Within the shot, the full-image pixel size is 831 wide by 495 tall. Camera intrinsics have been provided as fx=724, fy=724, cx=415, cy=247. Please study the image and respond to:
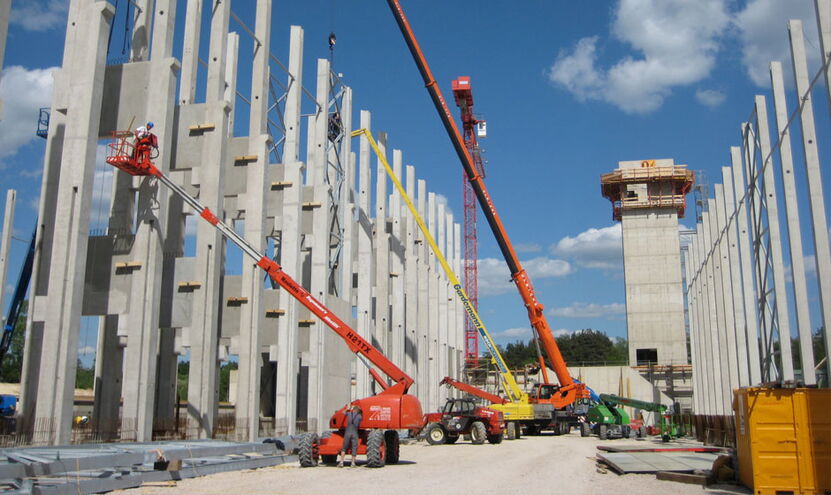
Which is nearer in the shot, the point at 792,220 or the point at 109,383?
the point at 792,220

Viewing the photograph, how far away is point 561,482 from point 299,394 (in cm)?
1960

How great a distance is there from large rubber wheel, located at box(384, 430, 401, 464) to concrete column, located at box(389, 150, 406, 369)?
18775 millimetres

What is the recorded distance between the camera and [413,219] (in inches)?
1692

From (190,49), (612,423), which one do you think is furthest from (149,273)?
(612,423)

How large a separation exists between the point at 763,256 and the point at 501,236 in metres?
18.3

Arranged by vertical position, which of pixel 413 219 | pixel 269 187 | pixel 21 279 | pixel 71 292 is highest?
pixel 413 219

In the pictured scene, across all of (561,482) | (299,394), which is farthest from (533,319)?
(561,482)

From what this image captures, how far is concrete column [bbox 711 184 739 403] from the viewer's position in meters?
25.2

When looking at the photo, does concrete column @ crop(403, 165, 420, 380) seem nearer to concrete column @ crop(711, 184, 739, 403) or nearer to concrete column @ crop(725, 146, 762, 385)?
concrete column @ crop(711, 184, 739, 403)

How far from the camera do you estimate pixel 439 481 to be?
1397 centimetres

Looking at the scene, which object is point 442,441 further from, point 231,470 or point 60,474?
point 60,474

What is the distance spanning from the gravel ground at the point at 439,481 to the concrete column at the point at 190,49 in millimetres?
11867

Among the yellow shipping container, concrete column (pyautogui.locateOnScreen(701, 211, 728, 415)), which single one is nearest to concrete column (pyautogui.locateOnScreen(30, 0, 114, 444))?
the yellow shipping container

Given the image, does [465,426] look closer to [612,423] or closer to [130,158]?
[612,423]
